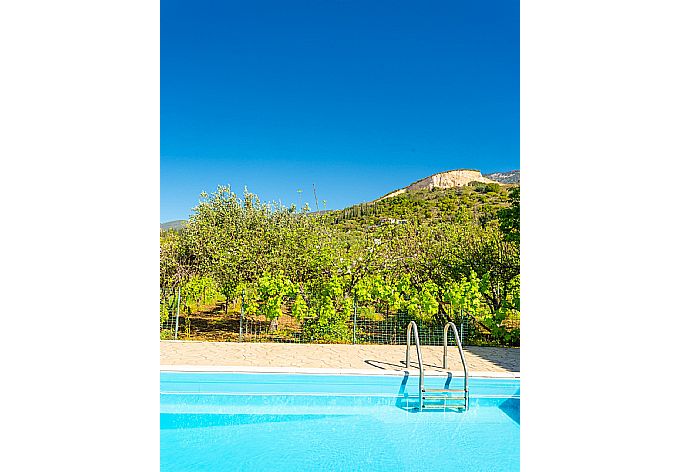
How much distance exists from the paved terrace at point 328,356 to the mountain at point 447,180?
10.1ft

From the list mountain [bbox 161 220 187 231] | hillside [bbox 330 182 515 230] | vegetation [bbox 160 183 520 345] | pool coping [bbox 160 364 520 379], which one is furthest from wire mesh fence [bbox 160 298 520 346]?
hillside [bbox 330 182 515 230]

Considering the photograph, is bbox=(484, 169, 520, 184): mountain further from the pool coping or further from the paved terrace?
the pool coping

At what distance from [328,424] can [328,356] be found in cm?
121

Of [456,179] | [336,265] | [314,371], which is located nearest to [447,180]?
[456,179]

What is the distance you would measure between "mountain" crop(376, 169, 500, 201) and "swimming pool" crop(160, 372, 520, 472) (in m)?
4.11

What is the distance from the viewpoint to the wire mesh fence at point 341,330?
19.6ft

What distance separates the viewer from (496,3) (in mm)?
6109

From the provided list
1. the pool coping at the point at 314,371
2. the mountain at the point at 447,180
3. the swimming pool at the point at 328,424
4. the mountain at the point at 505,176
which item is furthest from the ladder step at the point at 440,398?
the mountain at the point at 447,180

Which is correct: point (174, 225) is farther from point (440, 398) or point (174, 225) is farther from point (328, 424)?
point (440, 398)

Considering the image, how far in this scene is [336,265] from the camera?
6484 mm

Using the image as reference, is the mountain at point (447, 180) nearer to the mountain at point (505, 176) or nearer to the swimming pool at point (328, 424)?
the mountain at point (505, 176)
